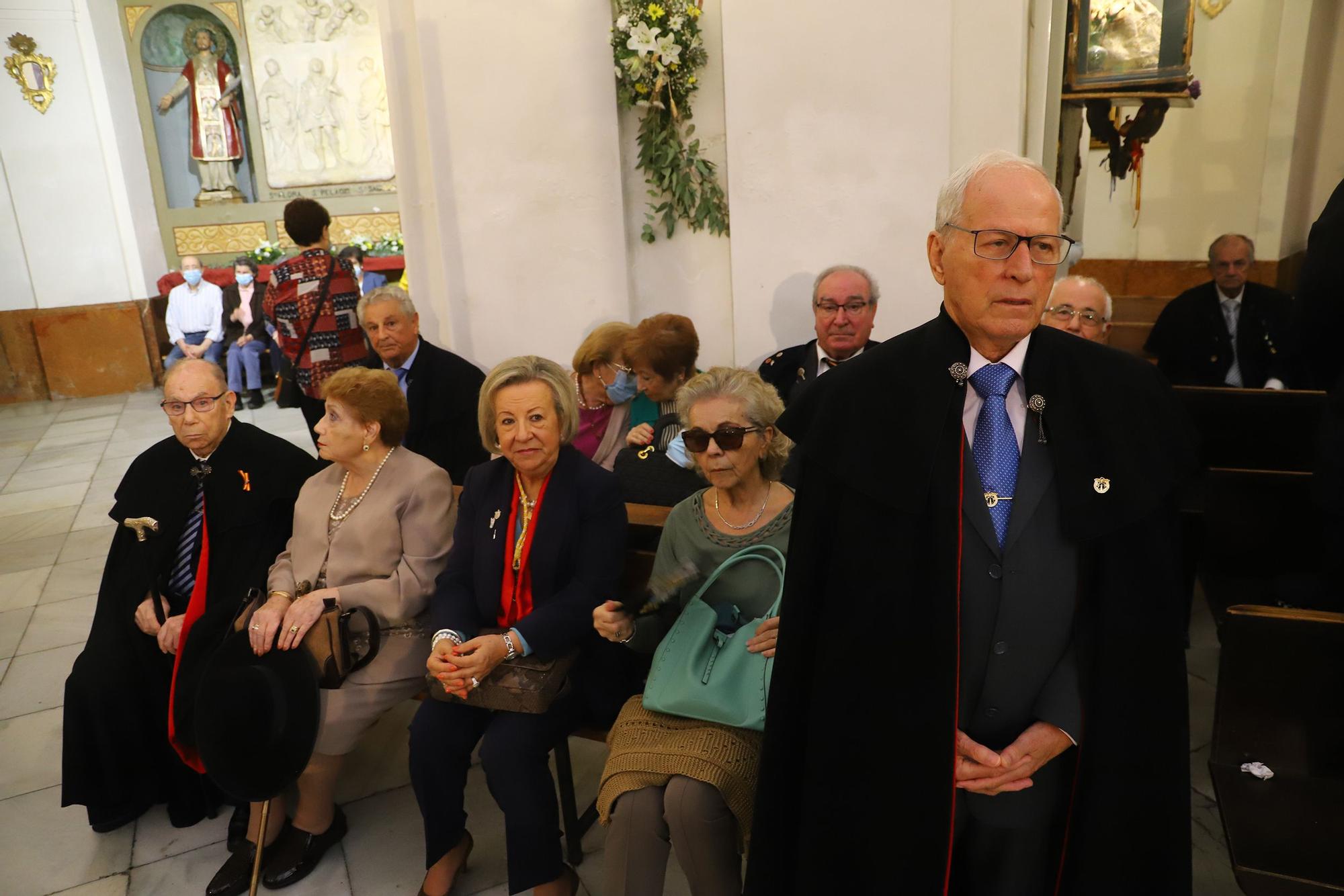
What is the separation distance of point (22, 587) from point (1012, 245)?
6445mm

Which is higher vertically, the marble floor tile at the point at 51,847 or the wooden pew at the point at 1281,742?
the wooden pew at the point at 1281,742

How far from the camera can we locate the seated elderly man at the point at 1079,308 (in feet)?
12.5

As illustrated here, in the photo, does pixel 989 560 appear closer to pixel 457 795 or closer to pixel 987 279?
pixel 987 279

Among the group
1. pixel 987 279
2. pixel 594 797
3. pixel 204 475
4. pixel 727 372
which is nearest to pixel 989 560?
pixel 987 279

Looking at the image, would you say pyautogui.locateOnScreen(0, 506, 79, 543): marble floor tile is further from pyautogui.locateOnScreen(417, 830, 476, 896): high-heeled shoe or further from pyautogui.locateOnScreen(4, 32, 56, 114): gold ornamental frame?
pyautogui.locateOnScreen(4, 32, 56, 114): gold ornamental frame

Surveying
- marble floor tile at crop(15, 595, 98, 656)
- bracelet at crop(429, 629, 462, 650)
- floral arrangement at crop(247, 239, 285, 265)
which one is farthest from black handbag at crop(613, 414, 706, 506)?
floral arrangement at crop(247, 239, 285, 265)

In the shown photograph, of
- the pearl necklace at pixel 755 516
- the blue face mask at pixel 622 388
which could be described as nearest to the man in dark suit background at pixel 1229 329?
the blue face mask at pixel 622 388

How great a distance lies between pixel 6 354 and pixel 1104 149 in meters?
12.9

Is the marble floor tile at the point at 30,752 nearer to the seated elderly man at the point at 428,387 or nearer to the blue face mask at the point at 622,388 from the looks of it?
the seated elderly man at the point at 428,387

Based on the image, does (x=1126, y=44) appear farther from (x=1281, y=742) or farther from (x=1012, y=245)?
(x=1012, y=245)

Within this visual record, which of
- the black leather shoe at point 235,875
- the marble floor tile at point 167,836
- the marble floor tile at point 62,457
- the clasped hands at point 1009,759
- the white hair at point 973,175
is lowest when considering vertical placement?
the marble floor tile at point 62,457

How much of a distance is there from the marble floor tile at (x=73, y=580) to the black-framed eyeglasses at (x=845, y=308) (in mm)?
4515

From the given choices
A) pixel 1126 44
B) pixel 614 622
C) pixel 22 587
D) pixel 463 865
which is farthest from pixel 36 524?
pixel 1126 44

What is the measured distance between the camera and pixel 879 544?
5.62 ft
